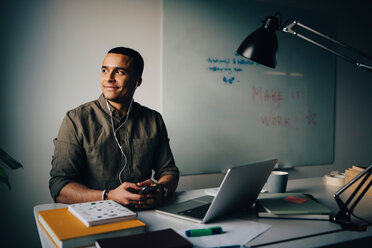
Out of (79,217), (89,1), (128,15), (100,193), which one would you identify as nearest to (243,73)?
(128,15)

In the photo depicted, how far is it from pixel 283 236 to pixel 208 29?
1757 mm

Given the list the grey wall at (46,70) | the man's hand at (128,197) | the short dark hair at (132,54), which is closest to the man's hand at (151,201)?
the man's hand at (128,197)

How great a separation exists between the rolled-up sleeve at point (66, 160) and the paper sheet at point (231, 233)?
2.14ft

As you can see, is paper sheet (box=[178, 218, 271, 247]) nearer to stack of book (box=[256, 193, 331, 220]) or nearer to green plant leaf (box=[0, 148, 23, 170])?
stack of book (box=[256, 193, 331, 220])

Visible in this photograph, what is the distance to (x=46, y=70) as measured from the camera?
6.22ft

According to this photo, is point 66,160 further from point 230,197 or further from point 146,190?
point 230,197

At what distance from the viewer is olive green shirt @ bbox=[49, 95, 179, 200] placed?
1.42m

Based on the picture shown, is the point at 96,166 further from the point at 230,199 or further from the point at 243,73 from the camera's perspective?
the point at 243,73

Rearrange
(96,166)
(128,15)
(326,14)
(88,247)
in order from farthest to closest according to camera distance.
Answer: (326,14), (128,15), (96,166), (88,247)

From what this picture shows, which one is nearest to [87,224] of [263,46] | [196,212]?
[196,212]

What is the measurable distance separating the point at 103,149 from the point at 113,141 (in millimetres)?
62

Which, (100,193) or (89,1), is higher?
(89,1)

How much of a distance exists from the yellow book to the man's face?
2.42 ft

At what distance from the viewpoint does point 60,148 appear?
1417mm
